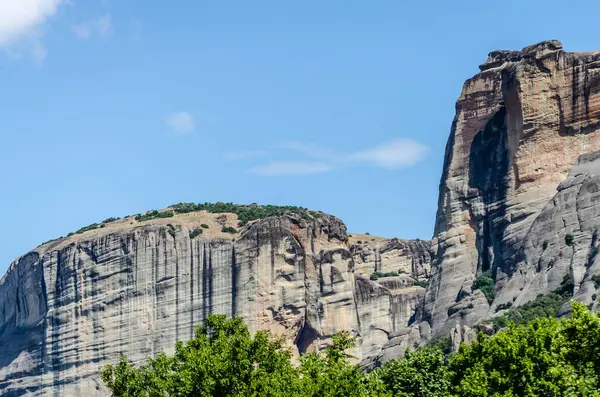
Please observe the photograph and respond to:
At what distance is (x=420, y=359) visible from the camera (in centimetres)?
9812

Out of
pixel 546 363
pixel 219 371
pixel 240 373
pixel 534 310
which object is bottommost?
pixel 546 363

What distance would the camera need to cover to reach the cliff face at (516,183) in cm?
15738

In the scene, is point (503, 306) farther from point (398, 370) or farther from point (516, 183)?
point (398, 370)

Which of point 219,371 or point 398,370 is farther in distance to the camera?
point 398,370

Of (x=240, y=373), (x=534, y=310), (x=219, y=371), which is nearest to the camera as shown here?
(x=219, y=371)

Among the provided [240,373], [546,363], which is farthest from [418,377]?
[546,363]

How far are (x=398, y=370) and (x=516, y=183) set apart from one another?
251 ft

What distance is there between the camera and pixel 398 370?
98062 mm

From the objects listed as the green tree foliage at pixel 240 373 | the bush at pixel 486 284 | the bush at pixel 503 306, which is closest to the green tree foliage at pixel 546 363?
the green tree foliage at pixel 240 373

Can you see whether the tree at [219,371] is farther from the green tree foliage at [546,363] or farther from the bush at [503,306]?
the bush at [503,306]

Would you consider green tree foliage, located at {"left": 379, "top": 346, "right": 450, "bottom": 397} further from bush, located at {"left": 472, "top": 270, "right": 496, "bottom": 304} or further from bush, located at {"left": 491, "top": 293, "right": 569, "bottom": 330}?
bush, located at {"left": 472, "top": 270, "right": 496, "bottom": 304}

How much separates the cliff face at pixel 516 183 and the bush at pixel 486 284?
789 mm

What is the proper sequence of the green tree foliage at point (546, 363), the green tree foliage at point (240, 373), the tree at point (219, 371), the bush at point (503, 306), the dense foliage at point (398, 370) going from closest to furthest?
the green tree foliage at point (546, 363) < the dense foliage at point (398, 370) < the green tree foliage at point (240, 373) < the tree at point (219, 371) < the bush at point (503, 306)

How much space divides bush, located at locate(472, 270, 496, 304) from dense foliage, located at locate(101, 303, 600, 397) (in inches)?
2523
